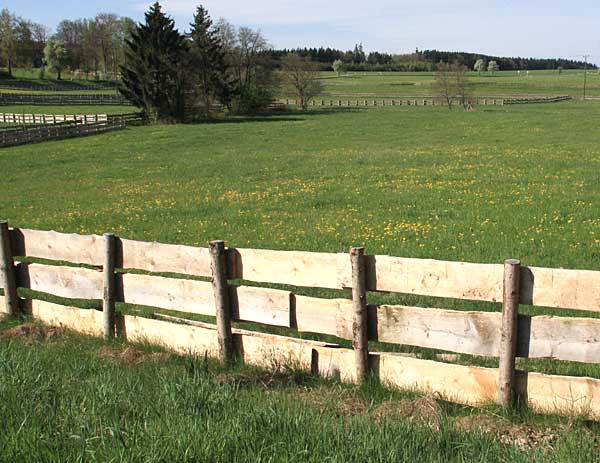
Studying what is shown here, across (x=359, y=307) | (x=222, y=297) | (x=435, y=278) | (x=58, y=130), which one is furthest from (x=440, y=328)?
(x=58, y=130)

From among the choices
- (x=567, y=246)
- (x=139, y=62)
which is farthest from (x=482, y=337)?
(x=139, y=62)

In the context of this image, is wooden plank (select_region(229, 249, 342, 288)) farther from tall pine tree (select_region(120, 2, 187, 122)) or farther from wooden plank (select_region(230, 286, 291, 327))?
tall pine tree (select_region(120, 2, 187, 122))

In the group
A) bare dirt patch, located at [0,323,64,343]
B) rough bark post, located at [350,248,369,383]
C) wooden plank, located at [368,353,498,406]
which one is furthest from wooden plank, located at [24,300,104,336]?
wooden plank, located at [368,353,498,406]

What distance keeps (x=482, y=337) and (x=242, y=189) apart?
17975 millimetres

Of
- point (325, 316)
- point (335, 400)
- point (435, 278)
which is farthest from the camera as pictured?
point (325, 316)

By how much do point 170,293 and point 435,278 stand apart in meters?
3.07

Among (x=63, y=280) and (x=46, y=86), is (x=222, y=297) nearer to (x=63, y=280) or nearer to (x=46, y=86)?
(x=63, y=280)

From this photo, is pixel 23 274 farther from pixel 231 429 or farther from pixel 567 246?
pixel 567 246

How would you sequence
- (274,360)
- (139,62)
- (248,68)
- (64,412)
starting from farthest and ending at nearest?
(248,68)
(139,62)
(274,360)
(64,412)

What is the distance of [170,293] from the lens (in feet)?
24.9

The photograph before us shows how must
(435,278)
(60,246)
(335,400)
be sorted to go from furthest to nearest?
(60,246)
(435,278)
(335,400)

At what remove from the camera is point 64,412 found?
488 cm

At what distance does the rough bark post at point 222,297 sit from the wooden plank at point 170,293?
290 mm

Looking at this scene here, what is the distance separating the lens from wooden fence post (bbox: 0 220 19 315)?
8.89m
